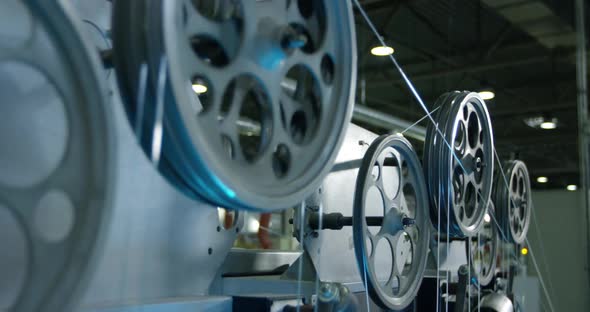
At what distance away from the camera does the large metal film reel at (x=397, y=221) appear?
1.34 metres

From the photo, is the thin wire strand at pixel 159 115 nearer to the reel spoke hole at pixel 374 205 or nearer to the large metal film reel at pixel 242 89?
the large metal film reel at pixel 242 89

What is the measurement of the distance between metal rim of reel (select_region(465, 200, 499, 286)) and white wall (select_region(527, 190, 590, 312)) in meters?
0.24

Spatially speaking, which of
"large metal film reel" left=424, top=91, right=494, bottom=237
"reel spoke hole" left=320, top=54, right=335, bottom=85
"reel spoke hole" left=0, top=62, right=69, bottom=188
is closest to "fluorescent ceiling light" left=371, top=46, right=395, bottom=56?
"large metal film reel" left=424, top=91, right=494, bottom=237

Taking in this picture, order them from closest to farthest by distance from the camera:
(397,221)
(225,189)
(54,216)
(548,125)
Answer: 1. (54,216)
2. (225,189)
3. (397,221)
4. (548,125)

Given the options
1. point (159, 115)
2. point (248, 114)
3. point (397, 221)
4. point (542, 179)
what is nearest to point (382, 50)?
point (397, 221)

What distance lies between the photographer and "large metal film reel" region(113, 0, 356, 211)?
2.21 ft

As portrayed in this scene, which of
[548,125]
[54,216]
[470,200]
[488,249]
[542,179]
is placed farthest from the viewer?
[548,125]

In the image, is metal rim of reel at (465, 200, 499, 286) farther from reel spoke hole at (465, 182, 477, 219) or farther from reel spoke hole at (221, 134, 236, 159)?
reel spoke hole at (221, 134, 236, 159)

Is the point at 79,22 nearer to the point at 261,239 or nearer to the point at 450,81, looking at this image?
the point at 261,239

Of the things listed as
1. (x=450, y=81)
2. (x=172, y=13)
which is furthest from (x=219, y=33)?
(x=450, y=81)

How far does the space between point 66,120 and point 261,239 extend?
3.06ft

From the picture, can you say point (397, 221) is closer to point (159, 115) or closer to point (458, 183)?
point (458, 183)

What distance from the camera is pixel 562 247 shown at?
7.65 feet

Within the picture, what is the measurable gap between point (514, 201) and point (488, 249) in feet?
→ 0.58
